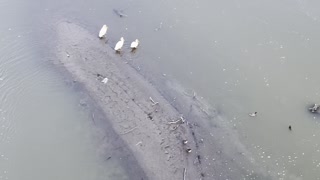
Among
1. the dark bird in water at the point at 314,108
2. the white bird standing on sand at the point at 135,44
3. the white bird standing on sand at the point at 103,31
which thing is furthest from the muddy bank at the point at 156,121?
the dark bird in water at the point at 314,108

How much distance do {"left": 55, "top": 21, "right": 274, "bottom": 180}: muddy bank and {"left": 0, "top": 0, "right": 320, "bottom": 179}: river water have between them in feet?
1.85

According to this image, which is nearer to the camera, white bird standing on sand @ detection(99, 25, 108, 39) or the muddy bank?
the muddy bank

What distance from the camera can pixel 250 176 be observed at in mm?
15375

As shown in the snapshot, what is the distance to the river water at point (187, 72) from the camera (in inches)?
628

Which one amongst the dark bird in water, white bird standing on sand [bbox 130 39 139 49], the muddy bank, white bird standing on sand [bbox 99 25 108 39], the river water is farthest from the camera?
white bird standing on sand [bbox 99 25 108 39]

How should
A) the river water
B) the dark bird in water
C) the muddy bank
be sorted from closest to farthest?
the muddy bank, the river water, the dark bird in water

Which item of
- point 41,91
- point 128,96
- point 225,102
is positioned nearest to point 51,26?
point 41,91

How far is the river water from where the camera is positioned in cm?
1596

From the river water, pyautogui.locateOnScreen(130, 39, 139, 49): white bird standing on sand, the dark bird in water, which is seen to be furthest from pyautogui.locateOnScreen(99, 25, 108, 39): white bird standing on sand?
the dark bird in water

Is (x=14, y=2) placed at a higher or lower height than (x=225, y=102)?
lower

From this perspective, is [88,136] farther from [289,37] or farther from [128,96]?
[289,37]

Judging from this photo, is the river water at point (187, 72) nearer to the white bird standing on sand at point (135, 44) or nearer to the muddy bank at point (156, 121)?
the white bird standing on sand at point (135, 44)

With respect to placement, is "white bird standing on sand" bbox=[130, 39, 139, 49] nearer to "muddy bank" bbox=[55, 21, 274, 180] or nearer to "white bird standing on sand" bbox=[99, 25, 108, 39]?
"muddy bank" bbox=[55, 21, 274, 180]

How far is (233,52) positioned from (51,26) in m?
8.52
